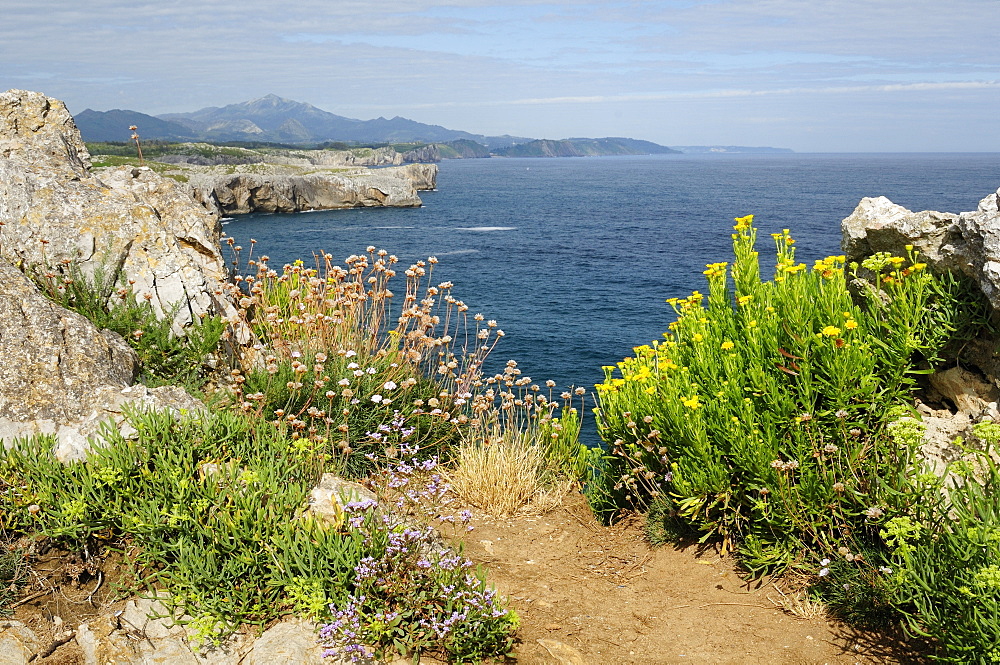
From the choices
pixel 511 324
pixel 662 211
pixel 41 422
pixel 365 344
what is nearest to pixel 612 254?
pixel 511 324

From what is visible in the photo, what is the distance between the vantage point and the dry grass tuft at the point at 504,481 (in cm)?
611

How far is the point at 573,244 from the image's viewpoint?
156 feet

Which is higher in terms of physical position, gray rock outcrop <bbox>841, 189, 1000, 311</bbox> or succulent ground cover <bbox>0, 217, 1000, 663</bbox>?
gray rock outcrop <bbox>841, 189, 1000, 311</bbox>

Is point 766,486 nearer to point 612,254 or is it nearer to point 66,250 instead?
point 66,250

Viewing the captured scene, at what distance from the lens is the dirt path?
13.6 ft

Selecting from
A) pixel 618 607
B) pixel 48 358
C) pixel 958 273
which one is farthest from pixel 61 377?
pixel 958 273

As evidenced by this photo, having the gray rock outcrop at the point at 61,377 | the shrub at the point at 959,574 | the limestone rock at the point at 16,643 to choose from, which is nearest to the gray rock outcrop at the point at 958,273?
the shrub at the point at 959,574

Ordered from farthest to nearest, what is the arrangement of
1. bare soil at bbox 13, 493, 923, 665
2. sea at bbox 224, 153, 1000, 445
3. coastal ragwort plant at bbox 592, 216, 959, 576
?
sea at bbox 224, 153, 1000, 445
coastal ragwort plant at bbox 592, 216, 959, 576
bare soil at bbox 13, 493, 923, 665

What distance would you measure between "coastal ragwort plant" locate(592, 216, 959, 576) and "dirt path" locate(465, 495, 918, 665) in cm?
35

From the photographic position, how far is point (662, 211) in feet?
228

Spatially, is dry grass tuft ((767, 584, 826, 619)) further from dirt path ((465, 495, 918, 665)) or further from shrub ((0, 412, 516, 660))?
shrub ((0, 412, 516, 660))

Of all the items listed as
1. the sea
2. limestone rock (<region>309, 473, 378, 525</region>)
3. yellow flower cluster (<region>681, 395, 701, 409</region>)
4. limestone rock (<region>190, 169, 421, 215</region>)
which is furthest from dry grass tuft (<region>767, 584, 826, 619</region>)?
limestone rock (<region>190, 169, 421, 215</region>)

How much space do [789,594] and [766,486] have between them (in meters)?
0.70

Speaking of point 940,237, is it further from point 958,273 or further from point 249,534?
point 249,534
